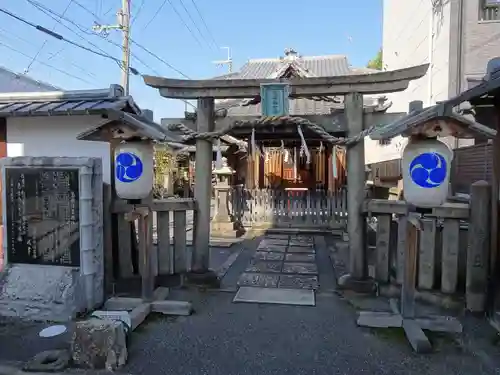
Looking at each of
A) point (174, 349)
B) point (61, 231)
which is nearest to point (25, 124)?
point (61, 231)

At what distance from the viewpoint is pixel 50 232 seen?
18.1 ft

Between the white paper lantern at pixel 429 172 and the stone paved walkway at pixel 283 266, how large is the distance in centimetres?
293

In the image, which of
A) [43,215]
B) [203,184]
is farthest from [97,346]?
[203,184]

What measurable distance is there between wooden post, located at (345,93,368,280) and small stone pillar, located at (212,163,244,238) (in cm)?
646

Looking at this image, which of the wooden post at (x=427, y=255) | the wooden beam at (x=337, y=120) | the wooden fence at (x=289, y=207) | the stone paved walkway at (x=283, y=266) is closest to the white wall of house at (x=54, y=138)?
the wooden beam at (x=337, y=120)

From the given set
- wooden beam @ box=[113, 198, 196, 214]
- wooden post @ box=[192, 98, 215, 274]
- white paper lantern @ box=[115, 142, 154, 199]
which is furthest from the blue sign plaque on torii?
white paper lantern @ box=[115, 142, 154, 199]

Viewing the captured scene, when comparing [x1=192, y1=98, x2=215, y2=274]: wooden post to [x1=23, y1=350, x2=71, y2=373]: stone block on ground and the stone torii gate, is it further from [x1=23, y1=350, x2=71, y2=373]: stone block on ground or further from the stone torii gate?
[x1=23, y1=350, x2=71, y2=373]: stone block on ground

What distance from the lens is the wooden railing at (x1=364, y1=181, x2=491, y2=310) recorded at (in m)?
5.16

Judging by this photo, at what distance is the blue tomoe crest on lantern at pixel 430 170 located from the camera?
14.6 ft

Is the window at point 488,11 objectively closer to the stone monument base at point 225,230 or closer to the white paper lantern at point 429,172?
the white paper lantern at point 429,172

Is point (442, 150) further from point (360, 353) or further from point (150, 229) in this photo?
point (150, 229)

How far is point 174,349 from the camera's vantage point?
14.3 feet

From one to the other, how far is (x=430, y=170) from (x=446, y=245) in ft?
5.30

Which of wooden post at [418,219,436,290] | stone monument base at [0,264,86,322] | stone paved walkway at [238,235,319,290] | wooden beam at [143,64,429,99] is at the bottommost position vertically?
stone paved walkway at [238,235,319,290]
